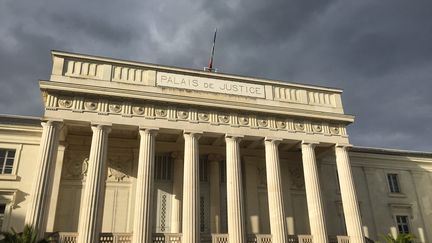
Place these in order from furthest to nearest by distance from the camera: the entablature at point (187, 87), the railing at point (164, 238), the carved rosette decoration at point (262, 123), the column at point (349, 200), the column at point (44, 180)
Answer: the carved rosette decoration at point (262, 123), the column at point (349, 200), the entablature at point (187, 87), the railing at point (164, 238), the column at point (44, 180)

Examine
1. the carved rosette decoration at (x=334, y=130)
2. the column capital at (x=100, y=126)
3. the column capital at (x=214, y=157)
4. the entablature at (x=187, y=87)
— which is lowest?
the column capital at (x=214, y=157)

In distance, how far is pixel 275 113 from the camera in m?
21.0

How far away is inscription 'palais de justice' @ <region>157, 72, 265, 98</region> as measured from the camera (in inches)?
810

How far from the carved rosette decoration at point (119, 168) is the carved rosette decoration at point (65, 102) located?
4294 millimetres

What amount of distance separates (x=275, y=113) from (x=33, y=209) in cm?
1270

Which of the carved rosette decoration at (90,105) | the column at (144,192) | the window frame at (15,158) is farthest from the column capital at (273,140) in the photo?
the window frame at (15,158)

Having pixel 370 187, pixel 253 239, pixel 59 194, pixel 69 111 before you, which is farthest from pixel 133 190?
pixel 370 187

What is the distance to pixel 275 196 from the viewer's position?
19438 mm

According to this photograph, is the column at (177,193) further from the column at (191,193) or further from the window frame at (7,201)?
the window frame at (7,201)

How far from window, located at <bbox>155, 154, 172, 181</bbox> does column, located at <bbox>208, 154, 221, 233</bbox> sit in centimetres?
243

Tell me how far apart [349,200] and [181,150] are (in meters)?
9.64

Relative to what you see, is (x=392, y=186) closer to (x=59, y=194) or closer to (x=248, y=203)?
(x=248, y=203)

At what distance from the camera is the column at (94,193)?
635 inches

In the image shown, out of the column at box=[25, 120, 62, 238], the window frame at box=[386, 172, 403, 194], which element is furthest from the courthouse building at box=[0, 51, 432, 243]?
the window frame at box=[386, 172, 403, 194]
